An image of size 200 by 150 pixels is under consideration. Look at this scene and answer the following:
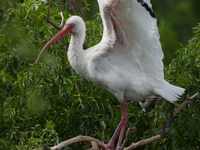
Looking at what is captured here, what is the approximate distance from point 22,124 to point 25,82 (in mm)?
720

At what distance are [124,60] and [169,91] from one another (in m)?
0.72

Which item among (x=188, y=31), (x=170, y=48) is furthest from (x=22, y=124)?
(x=188, y=31)

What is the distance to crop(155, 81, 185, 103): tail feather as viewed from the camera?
13.5ft

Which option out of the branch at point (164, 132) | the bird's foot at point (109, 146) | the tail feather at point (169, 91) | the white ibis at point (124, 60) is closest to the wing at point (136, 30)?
the white ibis at point (124, 60)

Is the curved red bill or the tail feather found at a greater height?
the curved red bill

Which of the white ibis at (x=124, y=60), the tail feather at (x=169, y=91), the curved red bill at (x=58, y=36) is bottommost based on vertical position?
the tail feather at (x=169, y=91)

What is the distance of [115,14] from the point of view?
12.7 ft

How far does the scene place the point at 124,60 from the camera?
→ 175 inches

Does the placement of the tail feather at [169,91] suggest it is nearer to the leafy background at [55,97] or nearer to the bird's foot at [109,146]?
the leafy background at [55,97]

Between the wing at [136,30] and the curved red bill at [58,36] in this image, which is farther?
the curved red bill at [58,36]

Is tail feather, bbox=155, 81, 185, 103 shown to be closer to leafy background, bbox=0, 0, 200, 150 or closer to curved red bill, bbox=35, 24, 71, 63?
leafy background, bbox=0, 0, 200, 150

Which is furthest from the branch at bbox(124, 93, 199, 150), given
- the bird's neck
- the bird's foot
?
the bird's neck

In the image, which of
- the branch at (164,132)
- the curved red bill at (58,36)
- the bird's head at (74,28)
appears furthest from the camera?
the bird's head at (74,28)

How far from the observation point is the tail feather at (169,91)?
4.12 m
